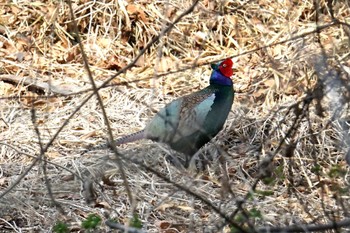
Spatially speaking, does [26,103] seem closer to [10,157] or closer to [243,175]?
[10,157]

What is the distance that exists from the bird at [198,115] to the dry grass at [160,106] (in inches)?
4.3

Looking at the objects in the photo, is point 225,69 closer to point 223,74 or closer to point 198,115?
point 223,74

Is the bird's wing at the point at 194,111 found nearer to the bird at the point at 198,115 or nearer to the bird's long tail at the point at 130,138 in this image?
the bird at the point at 198,115

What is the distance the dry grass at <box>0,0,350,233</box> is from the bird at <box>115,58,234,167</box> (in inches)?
4.3

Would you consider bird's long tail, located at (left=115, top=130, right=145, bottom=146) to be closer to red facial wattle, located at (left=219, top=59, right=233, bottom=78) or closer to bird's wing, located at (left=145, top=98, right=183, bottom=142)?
bird's wing, located at (left=145, top=98, right=183, bottom=142)

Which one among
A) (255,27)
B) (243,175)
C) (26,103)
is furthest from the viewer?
(255,27)

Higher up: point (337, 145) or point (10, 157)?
point (337, 145)

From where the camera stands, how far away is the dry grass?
4.27 m

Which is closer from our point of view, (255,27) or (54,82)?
(54,82)

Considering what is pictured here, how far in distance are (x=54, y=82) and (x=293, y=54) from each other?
164 cm

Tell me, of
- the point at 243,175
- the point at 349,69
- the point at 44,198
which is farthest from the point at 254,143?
the point at 44,198

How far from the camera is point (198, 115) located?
4.91 metres

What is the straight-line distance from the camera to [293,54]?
578 cm

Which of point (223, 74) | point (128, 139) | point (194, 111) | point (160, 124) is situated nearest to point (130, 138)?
point (128, 139)
